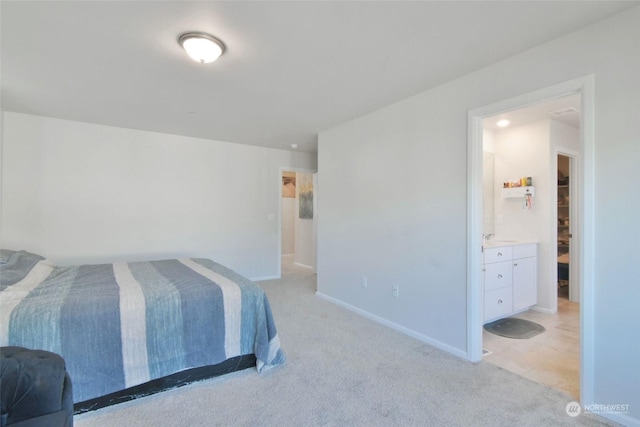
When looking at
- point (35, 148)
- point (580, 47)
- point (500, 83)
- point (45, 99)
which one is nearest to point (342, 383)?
point (500, 83)

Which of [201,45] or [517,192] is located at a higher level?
[201,45]

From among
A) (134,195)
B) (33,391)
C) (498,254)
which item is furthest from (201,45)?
(498,254)

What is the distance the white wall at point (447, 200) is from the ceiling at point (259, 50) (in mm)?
175

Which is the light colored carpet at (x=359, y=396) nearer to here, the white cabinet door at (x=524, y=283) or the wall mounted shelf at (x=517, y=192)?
the white cabinet door at (x=524, y=283)

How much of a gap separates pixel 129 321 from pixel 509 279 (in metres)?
3.67

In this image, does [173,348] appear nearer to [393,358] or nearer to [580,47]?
[393,358]

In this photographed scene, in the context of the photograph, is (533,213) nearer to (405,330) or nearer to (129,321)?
(405,330)

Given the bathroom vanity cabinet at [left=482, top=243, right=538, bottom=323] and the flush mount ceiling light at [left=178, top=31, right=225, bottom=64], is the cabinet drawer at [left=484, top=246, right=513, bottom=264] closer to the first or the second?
the bathroom vanity cabinet at [left=482, top=243, right=538, bottom=323]

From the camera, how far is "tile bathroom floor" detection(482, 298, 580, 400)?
2256 millimetres

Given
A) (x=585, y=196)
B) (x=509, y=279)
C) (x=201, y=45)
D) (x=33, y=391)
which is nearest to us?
(x=33, y=391)

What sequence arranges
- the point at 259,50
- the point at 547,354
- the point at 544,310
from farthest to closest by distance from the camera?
the point at 544,310
the point at 547,354
the point at 259,50

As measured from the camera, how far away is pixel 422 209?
296 cm

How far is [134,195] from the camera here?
4.25m

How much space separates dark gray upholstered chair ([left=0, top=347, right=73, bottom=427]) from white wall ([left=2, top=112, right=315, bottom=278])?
3041mm
